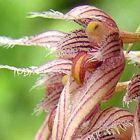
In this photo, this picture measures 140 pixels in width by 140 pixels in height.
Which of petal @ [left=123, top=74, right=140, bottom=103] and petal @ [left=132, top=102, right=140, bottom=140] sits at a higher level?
petal @ [left=123, top=74, right=140, bottom=103]

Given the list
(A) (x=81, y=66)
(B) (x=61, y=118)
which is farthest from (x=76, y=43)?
(B) (x=61, y=118)

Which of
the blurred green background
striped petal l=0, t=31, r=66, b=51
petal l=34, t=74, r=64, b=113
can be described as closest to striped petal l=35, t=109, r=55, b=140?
petal l=34, t=74, r=64, b=113

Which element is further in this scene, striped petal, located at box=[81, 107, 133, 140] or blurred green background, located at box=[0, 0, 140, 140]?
blurred green background, located at box=[0, 0, 140, 140]

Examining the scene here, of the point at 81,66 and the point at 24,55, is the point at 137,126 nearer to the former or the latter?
the point at 81,66

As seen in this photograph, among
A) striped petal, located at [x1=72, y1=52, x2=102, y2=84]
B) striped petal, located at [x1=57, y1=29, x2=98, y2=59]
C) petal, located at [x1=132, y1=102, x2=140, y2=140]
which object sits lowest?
Result: petal, located at [x1=132, y1=102, x2=140, y2=140]

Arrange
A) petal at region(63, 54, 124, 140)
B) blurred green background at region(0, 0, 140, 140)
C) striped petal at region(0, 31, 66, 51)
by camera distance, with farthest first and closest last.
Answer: blurred green background at region(0, 0, 140, 140), striped petal at region(0, 31, 66, 51), petal at region(63, 54, 124, 140)

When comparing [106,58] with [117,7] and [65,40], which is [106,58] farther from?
[117,7]

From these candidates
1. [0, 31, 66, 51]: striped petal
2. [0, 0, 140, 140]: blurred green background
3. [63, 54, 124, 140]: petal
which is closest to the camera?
[63, 54, 124, 140]: petal

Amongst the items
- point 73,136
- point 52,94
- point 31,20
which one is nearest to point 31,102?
point 31,20

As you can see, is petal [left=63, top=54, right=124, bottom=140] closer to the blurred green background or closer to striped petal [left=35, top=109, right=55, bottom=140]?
striped petal [left=35, top=109, right=55, bottom=140]
